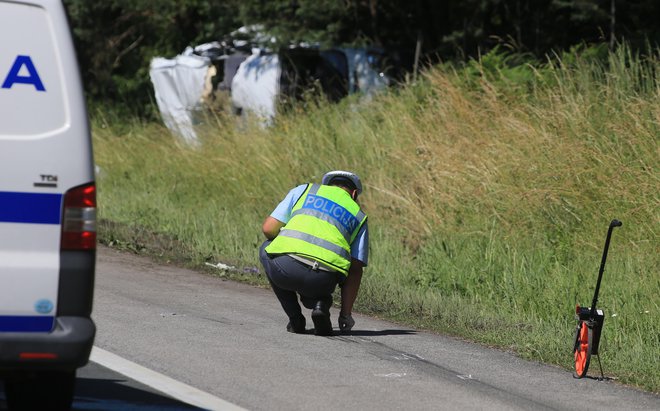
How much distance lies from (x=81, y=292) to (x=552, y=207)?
28.8 ft

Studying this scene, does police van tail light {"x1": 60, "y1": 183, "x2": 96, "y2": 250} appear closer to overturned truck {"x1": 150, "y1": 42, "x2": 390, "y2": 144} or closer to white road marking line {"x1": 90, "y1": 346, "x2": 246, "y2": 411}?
white road marking line {"x1": 90, "y1": 346, "x2": 246, "y2": 411}

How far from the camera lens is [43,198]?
6102 mm

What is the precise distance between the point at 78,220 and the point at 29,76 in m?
0.64

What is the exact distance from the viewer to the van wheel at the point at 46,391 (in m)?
6.55

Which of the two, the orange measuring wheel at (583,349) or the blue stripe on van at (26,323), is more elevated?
the blue stripe on van at (26,323)

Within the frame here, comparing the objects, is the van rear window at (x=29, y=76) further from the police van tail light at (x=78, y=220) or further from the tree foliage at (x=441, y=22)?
the tree foliage at (x=441, y=22)

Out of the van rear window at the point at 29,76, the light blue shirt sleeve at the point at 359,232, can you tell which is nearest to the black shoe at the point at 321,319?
the light blue shirt sleeve at the point at 359,232

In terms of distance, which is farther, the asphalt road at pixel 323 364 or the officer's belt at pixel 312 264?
the officer's belt at pixel 312 264

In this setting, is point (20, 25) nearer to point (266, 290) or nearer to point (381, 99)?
point (266, 290)

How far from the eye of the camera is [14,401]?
6.88 m

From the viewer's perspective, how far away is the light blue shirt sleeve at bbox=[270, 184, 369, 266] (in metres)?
10.1

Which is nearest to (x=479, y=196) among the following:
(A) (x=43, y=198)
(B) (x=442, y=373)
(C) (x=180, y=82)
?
(B) (x=442, y=373)

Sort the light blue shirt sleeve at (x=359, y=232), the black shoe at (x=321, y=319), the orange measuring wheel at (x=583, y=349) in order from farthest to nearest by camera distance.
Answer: the light blue shirt sleeve at (x=359, y=232)
the black shoe at (x=321, y=319)
the orange measuring wheel at (x=583, y=349)

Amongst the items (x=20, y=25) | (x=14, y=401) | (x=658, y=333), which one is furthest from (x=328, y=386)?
(x=658, y=333)
